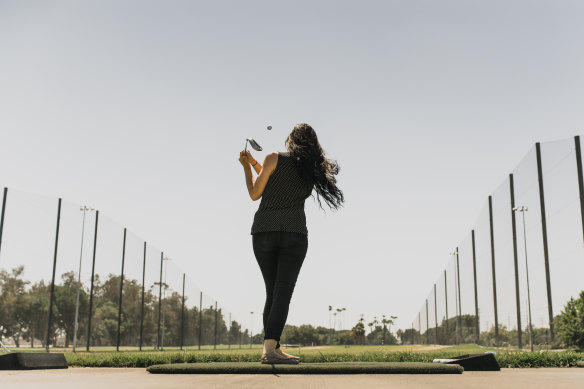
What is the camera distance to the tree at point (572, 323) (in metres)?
17.1

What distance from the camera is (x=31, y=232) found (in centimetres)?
2058

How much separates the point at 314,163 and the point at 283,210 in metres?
0.45

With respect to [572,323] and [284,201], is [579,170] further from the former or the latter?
[284,201]

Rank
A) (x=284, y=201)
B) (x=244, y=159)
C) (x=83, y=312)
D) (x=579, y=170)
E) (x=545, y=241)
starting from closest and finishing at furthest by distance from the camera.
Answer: (x=284, y=201)
(x=244, y=159)
(x=579, y=170)
(x=545, y=241)
(x=83, y=312)

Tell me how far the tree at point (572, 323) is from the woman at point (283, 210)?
1652cm

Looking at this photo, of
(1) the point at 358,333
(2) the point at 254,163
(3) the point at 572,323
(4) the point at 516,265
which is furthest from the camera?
(1) the point at 358,333

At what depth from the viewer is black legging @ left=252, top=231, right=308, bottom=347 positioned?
131 inches

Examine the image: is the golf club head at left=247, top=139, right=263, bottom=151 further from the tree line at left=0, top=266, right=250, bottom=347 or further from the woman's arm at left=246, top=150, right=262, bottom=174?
the tree line at left=0, top=266, right=250, bottom=347

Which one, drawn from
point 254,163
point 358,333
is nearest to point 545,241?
point 254,163

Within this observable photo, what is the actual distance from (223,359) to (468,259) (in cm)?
3362

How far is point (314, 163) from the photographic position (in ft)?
12.2

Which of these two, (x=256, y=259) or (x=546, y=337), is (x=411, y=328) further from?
(x=256, y=259)

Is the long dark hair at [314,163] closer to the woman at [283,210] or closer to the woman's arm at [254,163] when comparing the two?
the woman at [283,210]

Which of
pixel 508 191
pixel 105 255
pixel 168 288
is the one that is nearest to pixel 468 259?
pixel 508 191
